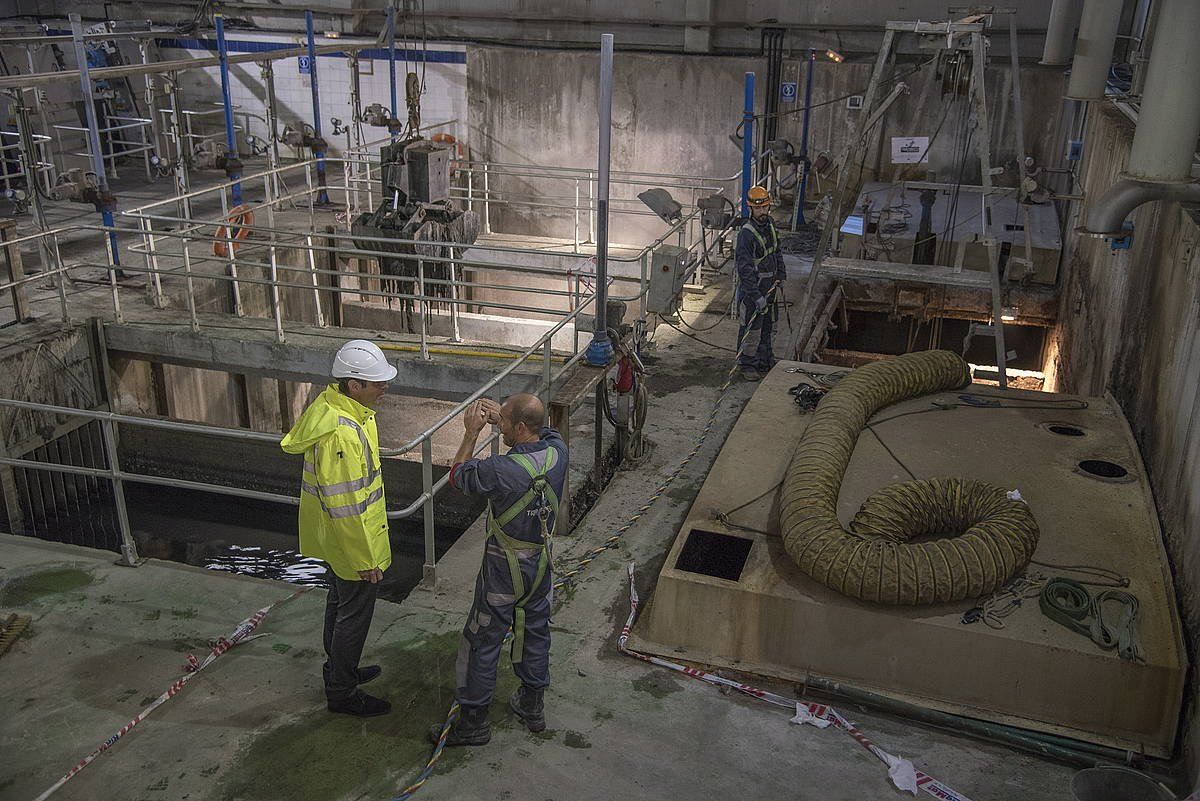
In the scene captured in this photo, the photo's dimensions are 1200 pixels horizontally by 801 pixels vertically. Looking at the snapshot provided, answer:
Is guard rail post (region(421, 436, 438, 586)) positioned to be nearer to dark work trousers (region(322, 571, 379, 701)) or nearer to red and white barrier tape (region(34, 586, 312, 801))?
red and white barrier tape (region(34, 586, 312, 801))

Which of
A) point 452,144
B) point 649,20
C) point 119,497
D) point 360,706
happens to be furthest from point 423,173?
point 360,706

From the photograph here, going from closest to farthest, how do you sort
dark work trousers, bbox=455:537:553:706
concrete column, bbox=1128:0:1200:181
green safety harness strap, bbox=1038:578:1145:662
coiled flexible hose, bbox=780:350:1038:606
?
dark work trousers, bbox=455:537:553:706 < green safety harness strap, bbox=1038:578:1145:662 < coiled flexible hose, bbox=780:350:1038:606 < concrete column, bbox=1128:0:1200:181

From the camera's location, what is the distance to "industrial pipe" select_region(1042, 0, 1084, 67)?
1174 centimetres

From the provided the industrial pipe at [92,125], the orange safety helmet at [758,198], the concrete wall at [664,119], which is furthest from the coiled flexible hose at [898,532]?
the concrete wall at [664,119]

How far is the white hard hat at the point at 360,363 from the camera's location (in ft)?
13.7

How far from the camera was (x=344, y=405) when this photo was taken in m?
4.21

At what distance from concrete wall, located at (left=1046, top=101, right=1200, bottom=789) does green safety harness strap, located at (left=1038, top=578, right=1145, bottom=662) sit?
0.29m

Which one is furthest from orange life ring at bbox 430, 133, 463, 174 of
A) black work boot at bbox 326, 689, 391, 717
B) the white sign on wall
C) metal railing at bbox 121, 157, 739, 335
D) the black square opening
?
black work boot at bbox 326, 689, 391, 717

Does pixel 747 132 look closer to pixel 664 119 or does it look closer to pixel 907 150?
pixel 907 150

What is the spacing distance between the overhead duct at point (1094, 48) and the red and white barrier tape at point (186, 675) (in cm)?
952

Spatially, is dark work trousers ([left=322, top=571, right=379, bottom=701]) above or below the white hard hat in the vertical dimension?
below

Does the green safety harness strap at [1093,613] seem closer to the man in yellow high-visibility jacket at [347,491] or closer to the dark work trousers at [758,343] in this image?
the man in yellow high-visibility jacket at [347,491]

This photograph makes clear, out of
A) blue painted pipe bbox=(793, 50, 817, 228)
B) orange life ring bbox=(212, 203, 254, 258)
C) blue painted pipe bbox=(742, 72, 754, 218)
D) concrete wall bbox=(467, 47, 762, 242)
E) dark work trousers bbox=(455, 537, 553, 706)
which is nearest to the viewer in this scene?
dark work trousers bbox=(455, 537, 553, 706)

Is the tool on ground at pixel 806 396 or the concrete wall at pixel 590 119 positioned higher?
the concrete wall at pixel 590 119
